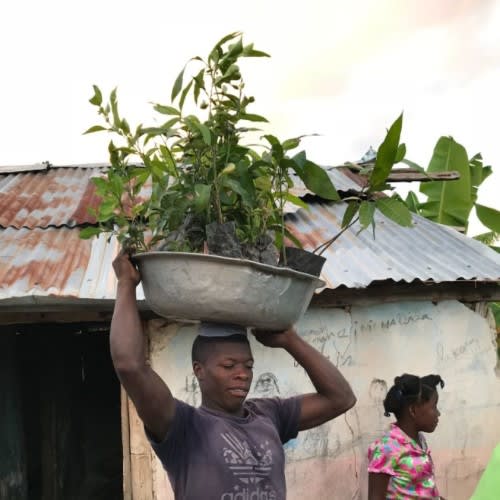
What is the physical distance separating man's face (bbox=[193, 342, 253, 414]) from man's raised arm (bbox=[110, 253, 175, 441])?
0.56 ft

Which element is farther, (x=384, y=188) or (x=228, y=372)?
(x=384, y=188)

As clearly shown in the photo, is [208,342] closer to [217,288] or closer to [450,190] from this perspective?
[217,288]

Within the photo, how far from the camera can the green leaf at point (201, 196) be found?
1.86 meters

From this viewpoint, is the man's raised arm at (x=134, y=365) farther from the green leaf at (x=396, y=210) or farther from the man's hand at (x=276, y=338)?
the green leaf at (x=396, y=210)

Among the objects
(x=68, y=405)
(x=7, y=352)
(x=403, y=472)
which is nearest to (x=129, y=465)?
(x=403, y=472)

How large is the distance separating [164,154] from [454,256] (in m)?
4.06

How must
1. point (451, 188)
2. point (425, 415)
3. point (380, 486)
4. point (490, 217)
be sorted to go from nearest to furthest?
point (380, 486) → point (425, 415) → point (490, 217) → point (451, 188)

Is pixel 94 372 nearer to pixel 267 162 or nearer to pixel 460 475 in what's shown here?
pixel 460 475

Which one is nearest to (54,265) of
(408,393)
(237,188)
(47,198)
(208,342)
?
(47,198)

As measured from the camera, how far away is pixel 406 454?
129 inches

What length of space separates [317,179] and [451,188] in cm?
630

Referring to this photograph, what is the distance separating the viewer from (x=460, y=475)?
18.0ft

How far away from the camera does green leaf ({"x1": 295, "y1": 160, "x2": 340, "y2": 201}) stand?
2.03m

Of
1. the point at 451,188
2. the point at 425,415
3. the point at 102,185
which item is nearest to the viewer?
the point at 102,185
